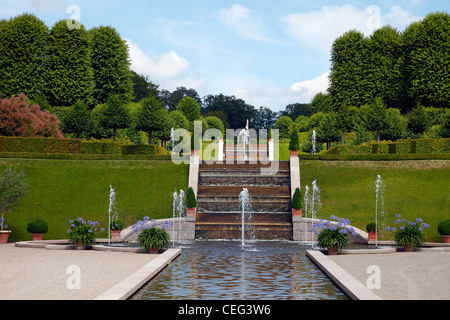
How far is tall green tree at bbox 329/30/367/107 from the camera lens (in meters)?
77.1

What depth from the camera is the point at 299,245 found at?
28.5 metres

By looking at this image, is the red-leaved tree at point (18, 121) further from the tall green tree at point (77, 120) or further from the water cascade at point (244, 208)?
the water cascade at point (244, 208)

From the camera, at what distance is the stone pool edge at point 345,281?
525 inches

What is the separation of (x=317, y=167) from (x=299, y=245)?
1318 centimetres

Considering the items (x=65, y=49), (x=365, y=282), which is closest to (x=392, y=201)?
(x=365, y=282)

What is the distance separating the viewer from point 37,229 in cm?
2944

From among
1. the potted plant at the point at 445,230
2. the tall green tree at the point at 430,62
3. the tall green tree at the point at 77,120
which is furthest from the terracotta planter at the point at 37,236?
the tall green tree at the point at 430,62

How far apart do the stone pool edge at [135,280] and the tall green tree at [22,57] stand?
183 feet

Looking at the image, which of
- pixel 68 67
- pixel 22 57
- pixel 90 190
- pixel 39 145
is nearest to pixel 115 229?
pixel 90 190

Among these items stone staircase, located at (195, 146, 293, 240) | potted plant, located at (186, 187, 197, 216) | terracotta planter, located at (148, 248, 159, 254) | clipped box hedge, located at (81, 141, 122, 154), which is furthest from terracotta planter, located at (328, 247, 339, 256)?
clipped box hedge, located at (81, 141, 122, 154)

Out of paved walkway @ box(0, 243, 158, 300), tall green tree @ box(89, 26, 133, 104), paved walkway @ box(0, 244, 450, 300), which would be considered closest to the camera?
paved walkway @ box(0, 243, 158, 300)

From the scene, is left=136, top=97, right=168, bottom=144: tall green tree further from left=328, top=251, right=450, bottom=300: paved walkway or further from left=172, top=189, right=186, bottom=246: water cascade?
left=328, top=251, right=450, bottom=300: paved walkway

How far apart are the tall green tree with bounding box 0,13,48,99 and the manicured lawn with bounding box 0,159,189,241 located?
106 feet

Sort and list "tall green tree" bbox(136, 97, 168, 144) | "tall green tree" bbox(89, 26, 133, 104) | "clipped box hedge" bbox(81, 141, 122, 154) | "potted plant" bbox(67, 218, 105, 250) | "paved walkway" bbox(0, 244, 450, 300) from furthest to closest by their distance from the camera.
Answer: "tall green tree" bbox(89, 26, 133, 104) < "tall green tree" bbox(136, 97, 168, 144) < "clipped box hedge" bbox(81, 141, 122, 154) < "potted plant" bbox(67, 218, 105, 250) < "paved walkway" bbox(0, 244, 450, 300)
